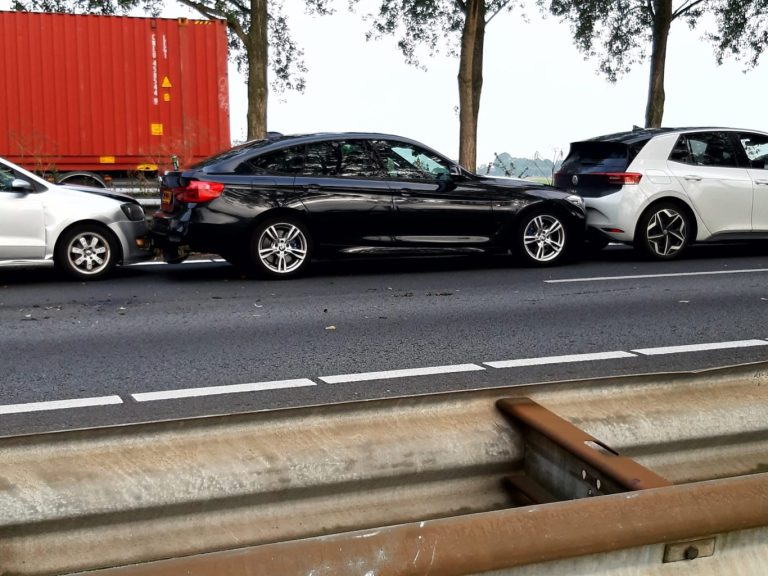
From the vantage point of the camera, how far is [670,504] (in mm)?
1721

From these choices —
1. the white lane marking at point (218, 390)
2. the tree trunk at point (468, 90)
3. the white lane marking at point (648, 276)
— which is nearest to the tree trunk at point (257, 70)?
the tree trunk at point (468, 90)

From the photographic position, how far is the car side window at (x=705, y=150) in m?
13.2

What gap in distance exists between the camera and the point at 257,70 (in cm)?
A: 2298

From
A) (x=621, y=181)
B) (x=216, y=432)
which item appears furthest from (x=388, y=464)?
(x=621, y=181)

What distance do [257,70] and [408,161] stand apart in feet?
38.9

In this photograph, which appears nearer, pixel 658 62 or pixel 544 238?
pixel 544 238

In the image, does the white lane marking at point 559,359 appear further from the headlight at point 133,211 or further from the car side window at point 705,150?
the car side window at point 705,150

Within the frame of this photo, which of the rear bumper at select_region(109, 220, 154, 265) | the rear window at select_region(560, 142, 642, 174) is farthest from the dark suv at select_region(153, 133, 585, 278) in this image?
the rear window at select_region(560, 142, 642, 174)

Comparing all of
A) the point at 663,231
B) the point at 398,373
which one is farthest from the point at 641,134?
the point at 398,373

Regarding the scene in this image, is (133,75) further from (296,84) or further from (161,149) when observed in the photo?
(296,84)

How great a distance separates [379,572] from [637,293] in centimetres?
896

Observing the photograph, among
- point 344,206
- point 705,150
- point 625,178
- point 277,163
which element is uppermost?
point 705,150

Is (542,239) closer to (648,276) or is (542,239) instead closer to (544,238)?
(544,238)

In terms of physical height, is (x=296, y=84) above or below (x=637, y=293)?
above
